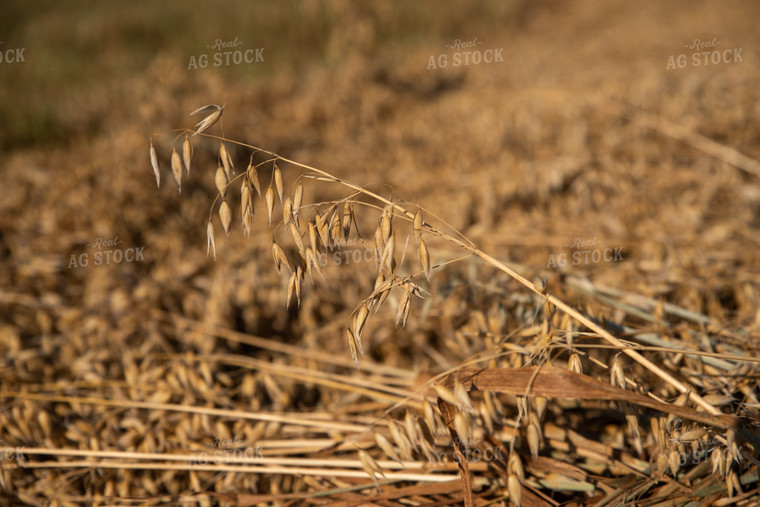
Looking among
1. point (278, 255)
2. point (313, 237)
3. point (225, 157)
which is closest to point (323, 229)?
point (313, 237)

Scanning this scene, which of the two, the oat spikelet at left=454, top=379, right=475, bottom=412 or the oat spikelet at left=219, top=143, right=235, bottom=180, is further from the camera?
the oat spikelet at left=219, top=143, right=235, bottom=180

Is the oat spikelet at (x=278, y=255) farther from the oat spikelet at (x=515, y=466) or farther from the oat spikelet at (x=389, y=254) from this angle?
the oat spikelet at (x=515, y=466)

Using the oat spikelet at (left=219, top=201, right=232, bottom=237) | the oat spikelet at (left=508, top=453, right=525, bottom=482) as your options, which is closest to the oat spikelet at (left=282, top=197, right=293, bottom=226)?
the oat spikelet at (left=219, top=201, right=232, bottom=237)

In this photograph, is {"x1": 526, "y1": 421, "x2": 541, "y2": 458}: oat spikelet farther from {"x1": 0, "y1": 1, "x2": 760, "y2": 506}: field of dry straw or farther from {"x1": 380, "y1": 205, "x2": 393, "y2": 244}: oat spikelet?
{"x1": 380, "y1": 205, "x2": 393, "y2": 244}: oat spikelet

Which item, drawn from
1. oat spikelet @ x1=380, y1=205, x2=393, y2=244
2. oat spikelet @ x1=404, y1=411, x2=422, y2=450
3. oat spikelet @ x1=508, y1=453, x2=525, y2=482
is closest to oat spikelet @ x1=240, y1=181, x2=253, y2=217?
oat spikelet @ x1=380, y1=205, x2=393, y2=244

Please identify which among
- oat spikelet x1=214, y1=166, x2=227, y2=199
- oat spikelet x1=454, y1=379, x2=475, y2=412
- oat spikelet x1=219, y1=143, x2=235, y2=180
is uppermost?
oat spikelet x1=219, y1=143, x2=235, y2=180

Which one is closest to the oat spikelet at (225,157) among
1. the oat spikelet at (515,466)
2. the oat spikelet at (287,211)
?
the oat spikelet at (287,211)

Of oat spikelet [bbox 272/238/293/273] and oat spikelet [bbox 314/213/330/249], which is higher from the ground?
oat spikelet [bbox 314/213/330/249]

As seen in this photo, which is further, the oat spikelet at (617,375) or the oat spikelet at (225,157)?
the oat spikelet at (225,157)

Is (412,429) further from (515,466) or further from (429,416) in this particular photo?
(515,466)

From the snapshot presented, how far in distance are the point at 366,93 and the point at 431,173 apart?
1343 mm

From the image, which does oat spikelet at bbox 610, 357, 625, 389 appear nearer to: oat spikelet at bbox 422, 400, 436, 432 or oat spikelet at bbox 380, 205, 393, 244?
oat spikelet at bbox 422, 400, 436, 432

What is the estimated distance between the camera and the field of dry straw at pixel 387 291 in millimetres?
942

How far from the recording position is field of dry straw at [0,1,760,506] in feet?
3.09
